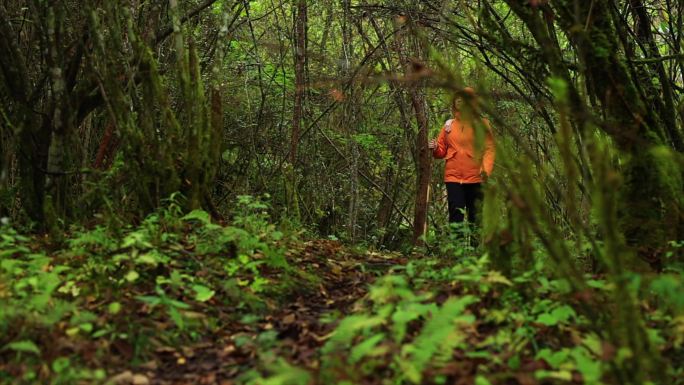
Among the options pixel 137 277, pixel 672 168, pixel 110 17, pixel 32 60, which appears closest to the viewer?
pixel 137 277

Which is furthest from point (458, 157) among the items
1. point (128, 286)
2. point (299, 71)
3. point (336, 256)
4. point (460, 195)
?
point (128, 286)

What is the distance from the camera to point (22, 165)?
5.29 metres

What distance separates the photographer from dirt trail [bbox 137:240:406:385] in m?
2.90

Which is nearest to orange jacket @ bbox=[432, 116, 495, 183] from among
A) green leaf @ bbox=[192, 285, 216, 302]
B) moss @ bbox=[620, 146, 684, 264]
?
moss @ bbox=[620, 146, 684, 264]

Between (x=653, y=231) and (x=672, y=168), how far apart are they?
449mm

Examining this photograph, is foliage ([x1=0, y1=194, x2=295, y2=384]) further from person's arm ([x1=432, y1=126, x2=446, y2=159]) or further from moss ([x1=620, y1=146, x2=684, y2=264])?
A: person's arm ([x1=432, y1=126, x2=446, y2=159])

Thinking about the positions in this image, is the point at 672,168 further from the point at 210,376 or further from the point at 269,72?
the point at 269,72

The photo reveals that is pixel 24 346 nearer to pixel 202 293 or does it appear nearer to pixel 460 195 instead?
pixel 202 293

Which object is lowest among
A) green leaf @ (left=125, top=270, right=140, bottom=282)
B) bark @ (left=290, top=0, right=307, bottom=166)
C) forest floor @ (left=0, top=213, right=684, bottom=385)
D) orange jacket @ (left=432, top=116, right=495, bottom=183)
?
forest floor @ (left=0, top=213, right=684, bottom=385)

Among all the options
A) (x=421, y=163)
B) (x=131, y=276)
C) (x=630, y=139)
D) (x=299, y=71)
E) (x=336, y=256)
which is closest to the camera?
(x=131, y=276)

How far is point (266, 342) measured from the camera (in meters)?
3.17

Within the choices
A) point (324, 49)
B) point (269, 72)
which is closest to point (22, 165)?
point (269, 72)

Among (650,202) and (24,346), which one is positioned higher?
(650,202)

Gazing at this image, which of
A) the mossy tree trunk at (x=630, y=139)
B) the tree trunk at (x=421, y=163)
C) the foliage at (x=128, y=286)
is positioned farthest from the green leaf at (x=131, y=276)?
the tree trunk at (x=421, y=163)
